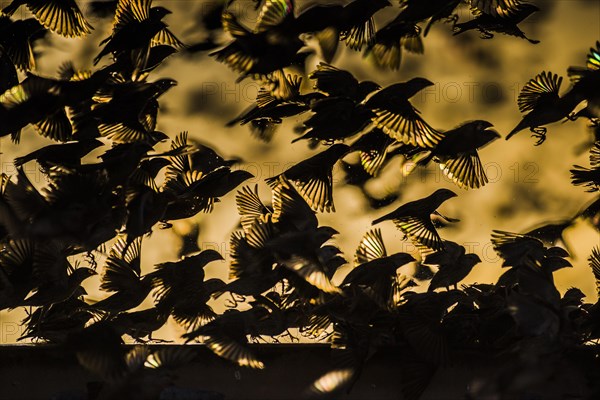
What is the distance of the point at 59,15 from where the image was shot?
146 cm

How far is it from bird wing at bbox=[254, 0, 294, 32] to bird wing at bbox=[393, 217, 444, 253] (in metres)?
0.46

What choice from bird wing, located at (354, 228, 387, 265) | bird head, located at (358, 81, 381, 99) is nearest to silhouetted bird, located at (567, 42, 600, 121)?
bird head, located at (358, 81, 381, 99)

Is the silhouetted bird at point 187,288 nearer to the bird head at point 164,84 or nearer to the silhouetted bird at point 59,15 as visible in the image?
the bird head at point 164,84

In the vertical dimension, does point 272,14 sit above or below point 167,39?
below

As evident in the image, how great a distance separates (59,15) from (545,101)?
0.98 metres

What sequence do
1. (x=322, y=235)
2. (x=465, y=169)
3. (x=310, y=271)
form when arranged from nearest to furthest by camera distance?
(x=310, y=271), (x=322, y=235), (x=465, y=169)

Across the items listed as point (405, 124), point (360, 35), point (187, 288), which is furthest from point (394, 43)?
point (187, 288)

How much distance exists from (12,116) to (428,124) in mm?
798

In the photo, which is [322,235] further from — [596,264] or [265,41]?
[596,264]

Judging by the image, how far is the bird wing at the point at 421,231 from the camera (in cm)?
144

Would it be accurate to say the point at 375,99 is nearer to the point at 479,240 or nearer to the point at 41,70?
the point at 479,240

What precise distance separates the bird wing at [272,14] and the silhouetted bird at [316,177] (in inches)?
11.0

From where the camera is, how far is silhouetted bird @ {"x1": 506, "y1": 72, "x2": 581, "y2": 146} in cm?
143

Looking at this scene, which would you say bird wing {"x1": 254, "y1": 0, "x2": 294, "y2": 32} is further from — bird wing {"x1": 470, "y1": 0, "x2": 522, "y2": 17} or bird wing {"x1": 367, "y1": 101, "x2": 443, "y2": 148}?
bird wing {"x1": 470, "y1": 0, "x2": 522, "y2": 17}
